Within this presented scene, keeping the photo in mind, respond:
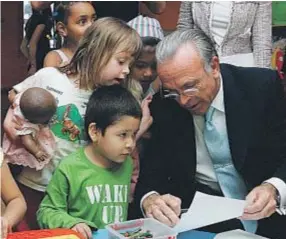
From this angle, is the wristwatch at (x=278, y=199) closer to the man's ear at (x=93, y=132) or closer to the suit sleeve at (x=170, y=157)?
the suit sleeve at (x=170, y=157)

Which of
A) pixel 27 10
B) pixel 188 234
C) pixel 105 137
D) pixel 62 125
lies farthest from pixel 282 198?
pixel 27 10

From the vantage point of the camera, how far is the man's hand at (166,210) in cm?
145

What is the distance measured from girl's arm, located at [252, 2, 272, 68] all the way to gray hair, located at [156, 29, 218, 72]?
0.52 m

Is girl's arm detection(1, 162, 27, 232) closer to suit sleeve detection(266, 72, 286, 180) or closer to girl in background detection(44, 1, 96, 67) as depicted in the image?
girl in background detection(44, 1, 96, 67)

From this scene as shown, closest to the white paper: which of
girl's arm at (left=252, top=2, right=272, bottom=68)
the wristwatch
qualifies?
the wristwatch

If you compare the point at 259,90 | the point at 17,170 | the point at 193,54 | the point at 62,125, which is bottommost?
the point at 17,170

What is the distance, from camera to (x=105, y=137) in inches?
69.4

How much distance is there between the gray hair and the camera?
166cm

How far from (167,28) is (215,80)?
123 centimetres

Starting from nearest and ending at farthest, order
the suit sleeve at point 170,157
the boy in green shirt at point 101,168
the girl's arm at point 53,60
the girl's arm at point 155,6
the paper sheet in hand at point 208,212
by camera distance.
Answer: the paper sheet in hand at point 208,212 < the boy in green shirt at point 101,168 < the suit sleeve at point 170,157 < the girl's arm at point 53,60 < the girl's arm at point 155,6

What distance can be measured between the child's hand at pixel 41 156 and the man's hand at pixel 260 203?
69 centimetres

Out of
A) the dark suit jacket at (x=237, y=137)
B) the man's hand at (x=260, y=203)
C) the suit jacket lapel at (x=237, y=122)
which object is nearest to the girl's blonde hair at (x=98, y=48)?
the dark suit jacket at (x=237, y=137)

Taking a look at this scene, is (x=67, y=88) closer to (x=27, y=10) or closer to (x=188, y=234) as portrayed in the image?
(x=188, y=234)

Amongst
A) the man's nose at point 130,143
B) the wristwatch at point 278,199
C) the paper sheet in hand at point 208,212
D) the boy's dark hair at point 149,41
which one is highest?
A: the boy's dark hair at point 149,41
